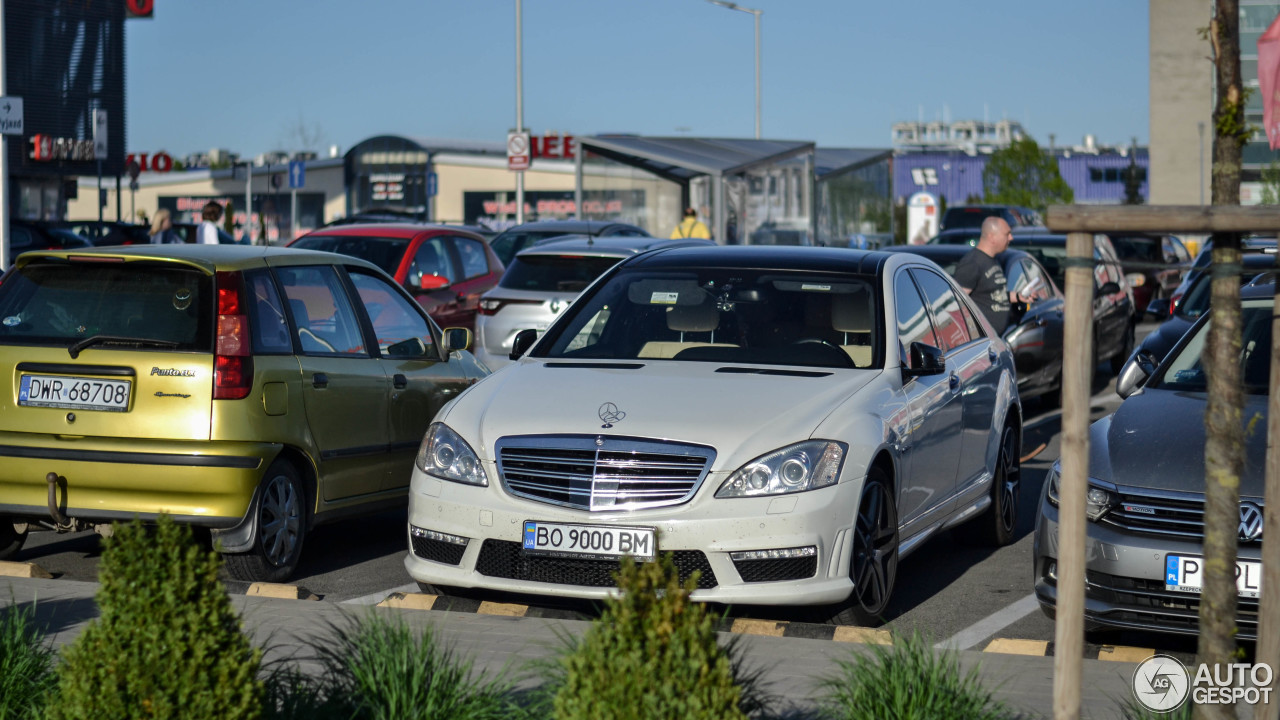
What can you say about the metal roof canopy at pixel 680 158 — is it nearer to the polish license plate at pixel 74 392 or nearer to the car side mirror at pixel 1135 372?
the car side mirror at pixel 1135 372

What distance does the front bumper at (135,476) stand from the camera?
670cm

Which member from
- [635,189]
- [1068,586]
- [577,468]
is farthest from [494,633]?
[635,189]

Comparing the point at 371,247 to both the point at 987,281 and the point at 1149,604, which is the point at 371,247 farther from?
the point at 1149,604

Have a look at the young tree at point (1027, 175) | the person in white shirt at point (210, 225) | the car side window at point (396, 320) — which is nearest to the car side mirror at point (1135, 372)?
the car side window at point (396, 320)

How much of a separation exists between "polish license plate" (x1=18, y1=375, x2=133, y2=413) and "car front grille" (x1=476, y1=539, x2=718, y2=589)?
1930 mm

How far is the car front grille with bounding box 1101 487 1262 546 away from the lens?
5.58 metres


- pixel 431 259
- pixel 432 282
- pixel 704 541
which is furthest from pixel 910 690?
pixel 431 259

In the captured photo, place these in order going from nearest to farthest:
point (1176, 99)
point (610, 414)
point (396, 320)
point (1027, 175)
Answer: point (610, 414) < point (396, 320) < point (1176, 99) < point (1027, 175)

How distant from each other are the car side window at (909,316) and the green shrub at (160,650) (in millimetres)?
3981

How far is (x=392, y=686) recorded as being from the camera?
4.08 m

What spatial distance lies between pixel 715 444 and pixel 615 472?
0.38 metres

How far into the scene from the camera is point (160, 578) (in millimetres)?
3654

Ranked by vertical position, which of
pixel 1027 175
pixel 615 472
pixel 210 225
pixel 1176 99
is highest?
pixel 1176 99

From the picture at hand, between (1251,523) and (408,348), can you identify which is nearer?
(1251,523)
